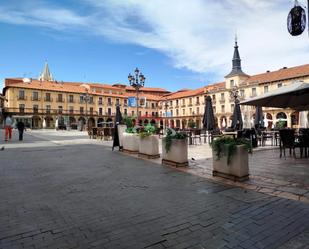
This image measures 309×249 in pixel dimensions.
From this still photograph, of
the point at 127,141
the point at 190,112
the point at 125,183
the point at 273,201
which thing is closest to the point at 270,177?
the point at 273,201

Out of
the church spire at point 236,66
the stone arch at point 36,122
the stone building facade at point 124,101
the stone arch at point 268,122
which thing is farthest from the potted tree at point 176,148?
the stone arch at point 36,122

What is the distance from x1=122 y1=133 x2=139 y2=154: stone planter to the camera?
8.62 metres

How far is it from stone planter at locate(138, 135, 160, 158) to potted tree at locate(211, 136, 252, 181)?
2840 millimetres

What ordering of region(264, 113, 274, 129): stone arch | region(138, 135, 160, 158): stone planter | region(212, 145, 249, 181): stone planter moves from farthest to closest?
region(264, 113, 274, 129): stone arch → region(138, 135, 160, 158): stone planter → region(212, 145, 249, 181): stone planter

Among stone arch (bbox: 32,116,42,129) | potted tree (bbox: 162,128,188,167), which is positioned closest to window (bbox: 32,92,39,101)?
stone arch (bbox: 32,116,42,129)

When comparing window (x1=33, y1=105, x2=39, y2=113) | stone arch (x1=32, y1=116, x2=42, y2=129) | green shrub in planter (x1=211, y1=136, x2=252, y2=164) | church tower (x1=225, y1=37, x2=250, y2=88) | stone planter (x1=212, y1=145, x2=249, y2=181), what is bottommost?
stone planter (x1=212, y1=145, x2=249, y2=181)

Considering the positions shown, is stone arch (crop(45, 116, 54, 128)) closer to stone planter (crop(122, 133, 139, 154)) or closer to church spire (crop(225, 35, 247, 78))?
church spire (crop(225, 35, 247, 78))

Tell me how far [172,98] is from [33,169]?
58985 mm

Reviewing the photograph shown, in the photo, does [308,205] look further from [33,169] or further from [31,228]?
[33,169]

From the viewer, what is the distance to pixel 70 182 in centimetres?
464

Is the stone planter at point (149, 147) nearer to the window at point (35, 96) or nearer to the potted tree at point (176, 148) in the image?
the potted tree at point (176, 148)

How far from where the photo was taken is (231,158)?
183 inches

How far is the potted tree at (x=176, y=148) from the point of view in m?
6.03

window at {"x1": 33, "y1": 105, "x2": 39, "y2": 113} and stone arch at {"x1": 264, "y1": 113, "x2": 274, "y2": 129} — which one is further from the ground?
window at {"x1": 33, "y1": 105, "x2": 39, "y2": 113}
